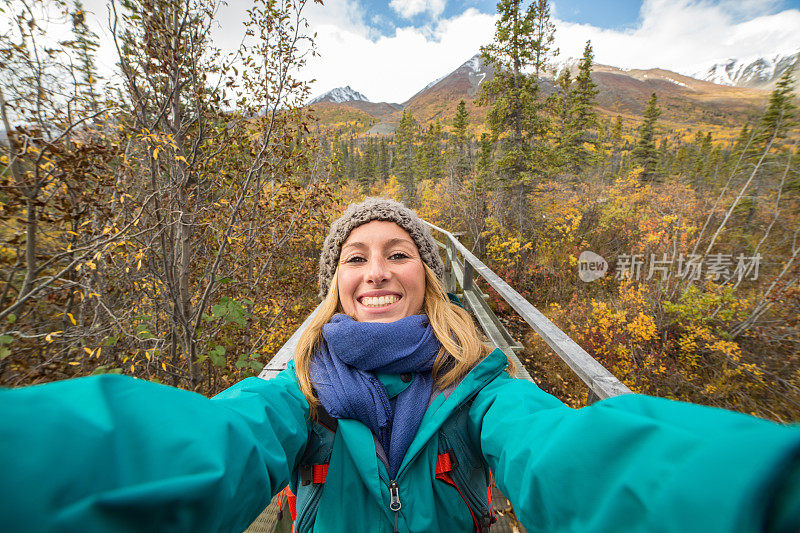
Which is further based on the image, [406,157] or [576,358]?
[406,157]

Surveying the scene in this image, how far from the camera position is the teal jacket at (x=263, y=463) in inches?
16.1

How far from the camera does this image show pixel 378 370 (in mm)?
1402

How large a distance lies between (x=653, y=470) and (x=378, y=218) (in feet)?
5.49

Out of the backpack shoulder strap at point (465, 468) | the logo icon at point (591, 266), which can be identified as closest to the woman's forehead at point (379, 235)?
the backpack shoulder strap at point (465, 468)

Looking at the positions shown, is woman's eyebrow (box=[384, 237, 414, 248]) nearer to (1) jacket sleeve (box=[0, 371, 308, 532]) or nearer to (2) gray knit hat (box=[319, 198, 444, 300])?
(2) gray knit hat (box=[319, 198, 444, 300])

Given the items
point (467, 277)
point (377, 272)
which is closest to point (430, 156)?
point (467, 277)

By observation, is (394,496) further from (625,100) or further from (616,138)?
(625,100)

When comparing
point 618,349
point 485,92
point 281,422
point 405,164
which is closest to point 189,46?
point 281,422

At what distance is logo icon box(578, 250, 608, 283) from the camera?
29.2 ft

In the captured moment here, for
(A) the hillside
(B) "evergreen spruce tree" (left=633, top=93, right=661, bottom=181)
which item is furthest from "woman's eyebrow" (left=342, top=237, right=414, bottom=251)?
(A) the hillside

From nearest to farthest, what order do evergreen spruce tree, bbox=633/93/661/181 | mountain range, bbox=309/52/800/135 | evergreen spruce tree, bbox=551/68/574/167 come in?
evergreen spruce tree, bbox=551/68/574/167 < evergreen spruce tree, bbox=633/93/661/181 < mountain range, bbox=309/52/800/135

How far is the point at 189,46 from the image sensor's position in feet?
8.21

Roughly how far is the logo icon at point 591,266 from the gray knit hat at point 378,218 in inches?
339

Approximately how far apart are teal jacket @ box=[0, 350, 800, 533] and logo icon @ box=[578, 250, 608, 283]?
9.45 m
